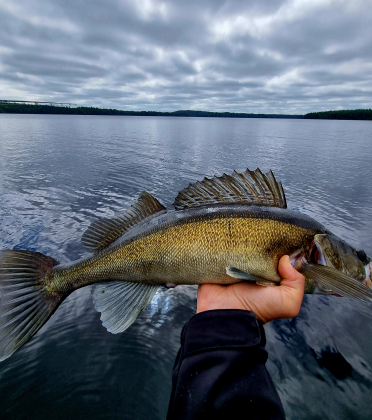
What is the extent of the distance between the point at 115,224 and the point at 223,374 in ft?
6.84

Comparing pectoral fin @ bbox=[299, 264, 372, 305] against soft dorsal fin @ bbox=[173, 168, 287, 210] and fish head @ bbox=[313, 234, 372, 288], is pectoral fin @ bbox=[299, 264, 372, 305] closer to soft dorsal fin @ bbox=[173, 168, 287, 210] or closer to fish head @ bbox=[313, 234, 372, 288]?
fish head @ bbox=[313, 234, 372, 288]

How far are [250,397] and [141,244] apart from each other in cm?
180

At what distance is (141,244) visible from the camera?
2846mm

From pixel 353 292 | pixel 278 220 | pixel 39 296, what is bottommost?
pixel 39 296

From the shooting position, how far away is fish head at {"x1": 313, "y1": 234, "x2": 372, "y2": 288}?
9.03 feet

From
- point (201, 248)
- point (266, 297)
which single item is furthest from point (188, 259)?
point (266, 297)

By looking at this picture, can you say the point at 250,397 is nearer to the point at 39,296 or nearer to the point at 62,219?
the point at 39,296

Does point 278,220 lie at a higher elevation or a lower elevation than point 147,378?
higher

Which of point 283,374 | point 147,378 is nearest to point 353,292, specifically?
point 283,374

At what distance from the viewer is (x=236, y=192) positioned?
2992 mm

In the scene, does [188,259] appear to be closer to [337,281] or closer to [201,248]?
[201,248]

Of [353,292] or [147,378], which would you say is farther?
[147,378]

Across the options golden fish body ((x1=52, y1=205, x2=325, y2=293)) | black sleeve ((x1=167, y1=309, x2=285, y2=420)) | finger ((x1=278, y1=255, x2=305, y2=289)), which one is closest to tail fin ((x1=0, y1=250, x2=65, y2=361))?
golden fish body ((x1=52, y1=205, x2=325, y2=293))

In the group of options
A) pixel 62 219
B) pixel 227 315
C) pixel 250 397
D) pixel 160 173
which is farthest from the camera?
pixel 160 173
